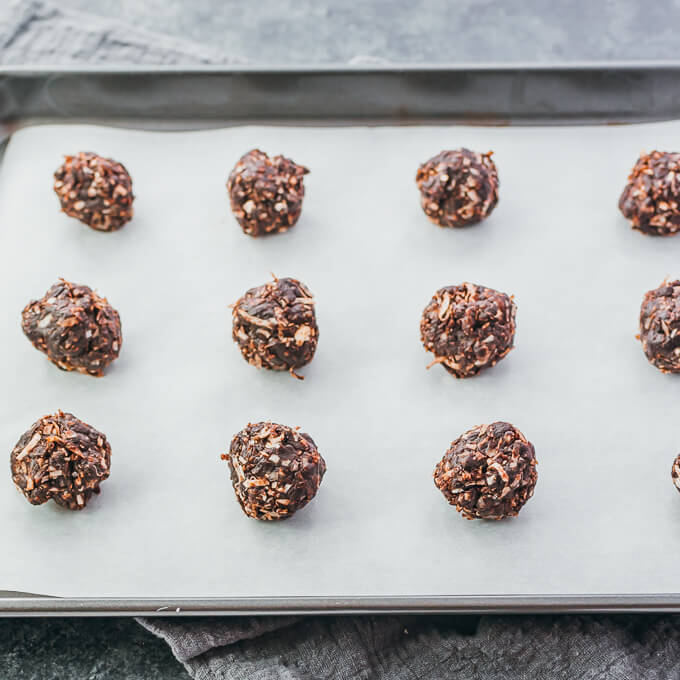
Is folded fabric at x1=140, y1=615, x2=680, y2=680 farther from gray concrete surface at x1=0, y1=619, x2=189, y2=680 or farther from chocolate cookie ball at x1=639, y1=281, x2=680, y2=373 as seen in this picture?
chocolate cookie ball at x1=639, y1=281, x2=680, y2=373

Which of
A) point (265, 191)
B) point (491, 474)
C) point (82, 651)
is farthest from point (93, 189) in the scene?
point (491, 474)

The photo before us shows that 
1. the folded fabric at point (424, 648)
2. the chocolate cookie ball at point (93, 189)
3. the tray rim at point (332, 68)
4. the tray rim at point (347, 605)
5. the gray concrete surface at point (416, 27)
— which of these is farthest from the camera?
the gray concrete surface at point (416, 27)

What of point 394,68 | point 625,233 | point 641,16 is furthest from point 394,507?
point 641,16

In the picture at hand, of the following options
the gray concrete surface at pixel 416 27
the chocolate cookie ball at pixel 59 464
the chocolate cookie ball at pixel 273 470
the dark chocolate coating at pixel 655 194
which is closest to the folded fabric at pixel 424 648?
the chocolate cookie ball at pixel 273 470

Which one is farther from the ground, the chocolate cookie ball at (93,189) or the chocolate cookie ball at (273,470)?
the chocolate cookie ball at (93,189)

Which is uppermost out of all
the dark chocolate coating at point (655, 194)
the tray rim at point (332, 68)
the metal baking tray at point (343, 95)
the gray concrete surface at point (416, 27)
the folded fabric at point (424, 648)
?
the gray concrete surface at point (416, 27)

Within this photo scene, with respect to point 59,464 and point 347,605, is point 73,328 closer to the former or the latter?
point 59,464

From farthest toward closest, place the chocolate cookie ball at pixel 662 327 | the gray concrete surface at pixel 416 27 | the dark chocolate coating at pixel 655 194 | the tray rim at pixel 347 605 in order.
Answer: the gray concrete surface at pixel 416 27, the dark chocolate coating at pixel 655 194, the chocolate cookie ball at pixel 662 327, the tray rim at pixel 347 605

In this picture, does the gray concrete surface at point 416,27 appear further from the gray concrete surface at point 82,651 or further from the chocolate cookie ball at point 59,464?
the gray concrete surface at point 82,651
